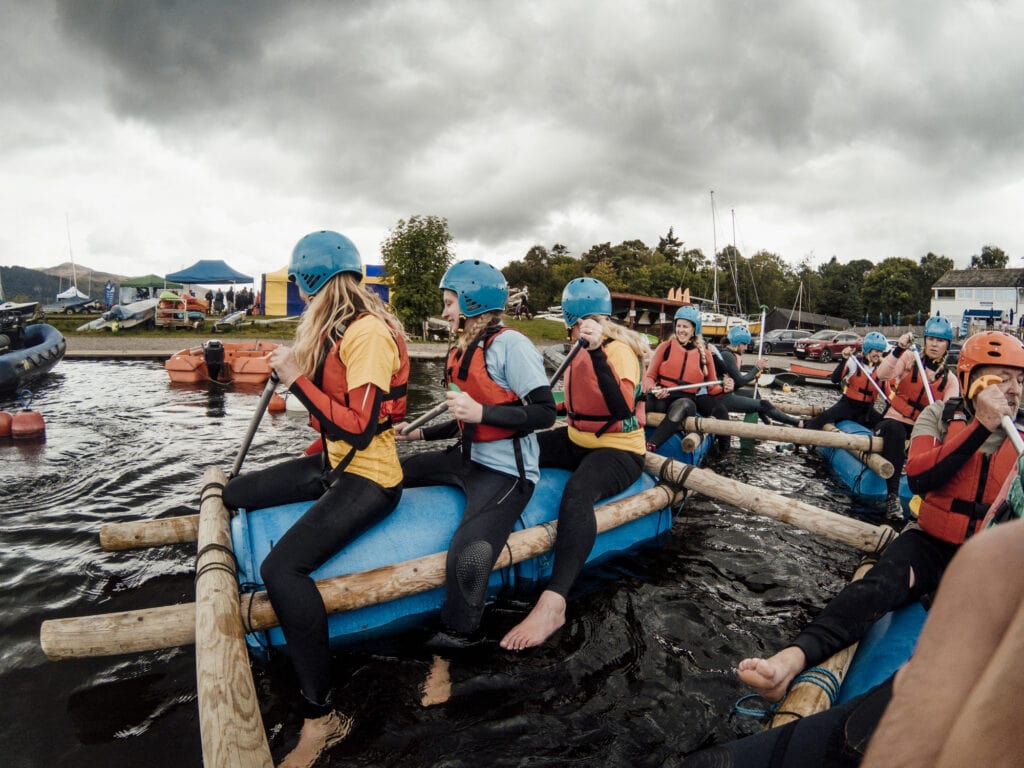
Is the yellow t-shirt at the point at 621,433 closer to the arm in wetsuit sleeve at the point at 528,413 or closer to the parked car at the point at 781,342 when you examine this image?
the arm in wetsuit sleeve at the point at 528,413

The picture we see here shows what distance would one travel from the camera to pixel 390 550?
3.58m

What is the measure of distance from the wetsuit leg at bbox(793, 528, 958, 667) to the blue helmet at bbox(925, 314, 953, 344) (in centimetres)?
539

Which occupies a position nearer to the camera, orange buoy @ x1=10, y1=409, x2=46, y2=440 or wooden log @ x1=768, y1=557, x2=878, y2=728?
wooden log @ x1=768, y1=557, x2=878, y2=728

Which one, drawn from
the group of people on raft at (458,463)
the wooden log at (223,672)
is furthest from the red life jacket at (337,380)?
the wooden log at (223,672)

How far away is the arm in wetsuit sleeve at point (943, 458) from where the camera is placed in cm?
325

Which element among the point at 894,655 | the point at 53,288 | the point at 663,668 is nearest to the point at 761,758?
the point at 894,655

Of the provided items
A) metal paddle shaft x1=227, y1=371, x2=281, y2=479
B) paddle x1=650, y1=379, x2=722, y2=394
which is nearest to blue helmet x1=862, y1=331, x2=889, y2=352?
paddle x1=650, y1=379, x2=722, y2=394

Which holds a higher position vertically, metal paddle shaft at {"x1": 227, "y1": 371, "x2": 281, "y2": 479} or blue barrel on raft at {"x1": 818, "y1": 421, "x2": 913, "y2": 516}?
metal paddle shaft at {"x1": 227, "y1": 371, "x2": 281, "y2": 479}

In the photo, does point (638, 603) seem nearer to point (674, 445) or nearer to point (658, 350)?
point (674, 445)

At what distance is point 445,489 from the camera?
13.5 feet

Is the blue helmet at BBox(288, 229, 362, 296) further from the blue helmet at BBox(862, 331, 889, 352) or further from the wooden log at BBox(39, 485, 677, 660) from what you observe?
the blue helmet at BBox(862, 331, 889, 352)

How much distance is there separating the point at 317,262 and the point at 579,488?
2.35 meters

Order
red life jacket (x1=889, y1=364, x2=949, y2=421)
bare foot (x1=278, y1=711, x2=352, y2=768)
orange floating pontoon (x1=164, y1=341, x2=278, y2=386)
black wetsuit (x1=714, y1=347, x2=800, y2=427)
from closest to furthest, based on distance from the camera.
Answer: bare foot (x1=278, y1=711, x2=352, y2=768), red life jacket (x1=889, y1=364, x2=949, y2=421), black wetsuit (x1=714, y1=347, x2=800, y2=427), orange floating pontoon (x1=164, y1=341, x2=278, y2=386)

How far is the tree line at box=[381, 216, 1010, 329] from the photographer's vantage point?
200 feet
